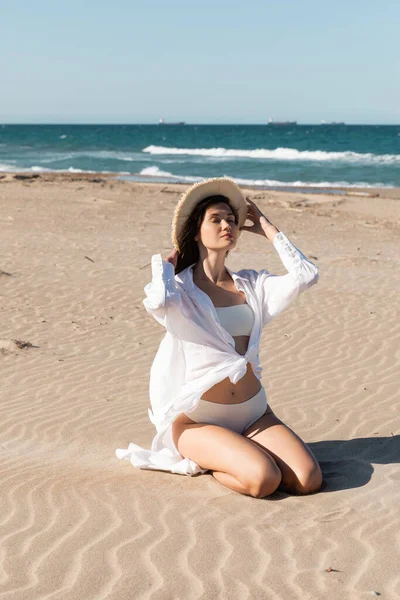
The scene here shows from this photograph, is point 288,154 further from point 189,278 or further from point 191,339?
point 191,339

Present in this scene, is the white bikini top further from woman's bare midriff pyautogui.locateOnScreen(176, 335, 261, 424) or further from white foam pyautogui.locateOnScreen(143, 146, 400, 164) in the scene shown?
white foam pyautogui.locateOnScreen(143, 146, 400, 164)

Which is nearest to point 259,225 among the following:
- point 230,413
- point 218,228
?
point 218,228

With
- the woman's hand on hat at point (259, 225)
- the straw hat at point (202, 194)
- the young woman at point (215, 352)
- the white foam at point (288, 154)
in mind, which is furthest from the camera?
the white foam at point (288, 154)

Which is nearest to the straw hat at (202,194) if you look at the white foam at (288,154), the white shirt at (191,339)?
the white shirt at (191,339)

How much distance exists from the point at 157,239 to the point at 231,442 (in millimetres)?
10998

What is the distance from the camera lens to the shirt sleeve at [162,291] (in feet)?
15.3

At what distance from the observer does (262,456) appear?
181 inches

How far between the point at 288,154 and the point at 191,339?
54.5 meters

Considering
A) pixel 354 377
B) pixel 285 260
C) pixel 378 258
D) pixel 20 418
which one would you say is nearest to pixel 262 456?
pixel 285 260

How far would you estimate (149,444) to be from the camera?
5770mm

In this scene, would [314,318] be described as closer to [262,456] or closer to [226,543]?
[262,456]

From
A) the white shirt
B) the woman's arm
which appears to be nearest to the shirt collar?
the white shirt

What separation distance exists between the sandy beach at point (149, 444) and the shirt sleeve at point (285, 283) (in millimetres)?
1068

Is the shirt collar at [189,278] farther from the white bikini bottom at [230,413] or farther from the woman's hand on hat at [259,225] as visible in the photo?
the white bikini bottom at [230,413]
